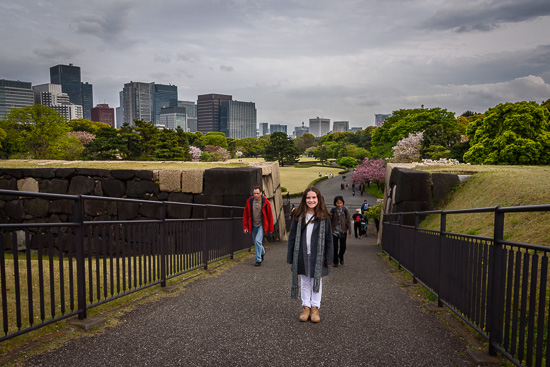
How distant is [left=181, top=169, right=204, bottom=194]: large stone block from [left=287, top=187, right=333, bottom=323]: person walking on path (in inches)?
251

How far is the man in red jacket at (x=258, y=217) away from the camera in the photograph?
7.54 meters

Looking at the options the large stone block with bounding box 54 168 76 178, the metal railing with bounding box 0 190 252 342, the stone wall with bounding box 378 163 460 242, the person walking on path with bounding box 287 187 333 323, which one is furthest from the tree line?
the person walking on path with bounding box 287 187 333 323

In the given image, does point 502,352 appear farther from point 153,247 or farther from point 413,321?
point 153,247

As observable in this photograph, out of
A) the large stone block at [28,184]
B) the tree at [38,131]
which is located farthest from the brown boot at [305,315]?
the tree at [38,131]

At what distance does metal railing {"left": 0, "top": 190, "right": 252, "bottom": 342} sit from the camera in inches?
122

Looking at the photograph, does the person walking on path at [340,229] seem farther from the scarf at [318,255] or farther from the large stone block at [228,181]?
the scarf at [318,255]

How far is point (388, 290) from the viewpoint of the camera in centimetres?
564

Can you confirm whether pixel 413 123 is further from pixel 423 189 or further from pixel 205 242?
pixel 205 242

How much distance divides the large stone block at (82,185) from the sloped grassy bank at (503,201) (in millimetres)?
9118

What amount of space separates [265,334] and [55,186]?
8.50 metres

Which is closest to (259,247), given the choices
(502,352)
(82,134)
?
(502,352)

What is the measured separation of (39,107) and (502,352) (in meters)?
46.4

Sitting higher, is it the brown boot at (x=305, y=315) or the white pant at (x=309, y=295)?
the white pant at (x=309, y=295)

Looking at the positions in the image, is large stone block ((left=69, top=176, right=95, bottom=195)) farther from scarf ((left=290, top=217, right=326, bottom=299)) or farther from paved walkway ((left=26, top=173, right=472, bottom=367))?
scarf ((left=290, top=217, right=326, bottom=299))
